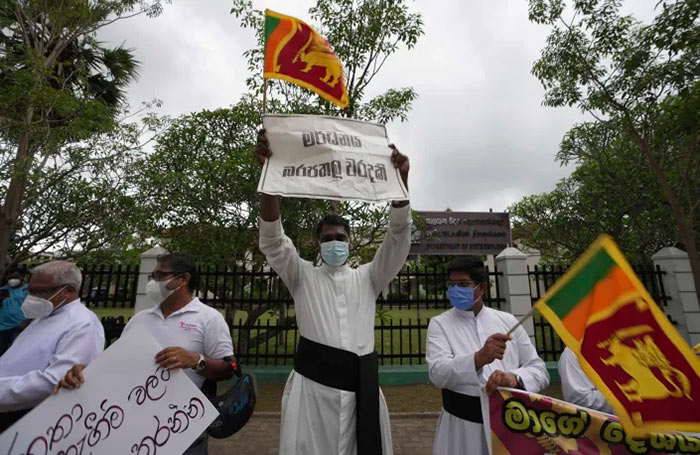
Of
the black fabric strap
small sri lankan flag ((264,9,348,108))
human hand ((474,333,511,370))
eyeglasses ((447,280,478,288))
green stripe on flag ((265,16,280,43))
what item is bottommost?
the black fabric strap

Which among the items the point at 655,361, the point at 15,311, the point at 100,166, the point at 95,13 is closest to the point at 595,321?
the point at 655,361

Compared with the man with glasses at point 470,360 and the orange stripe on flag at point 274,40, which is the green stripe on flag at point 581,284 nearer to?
the man with glasses at point 470,360

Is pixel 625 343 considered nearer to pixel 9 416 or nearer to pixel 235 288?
pixel 9 416

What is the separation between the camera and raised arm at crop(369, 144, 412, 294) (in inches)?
92.2

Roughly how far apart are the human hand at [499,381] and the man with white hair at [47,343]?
87.8 inches

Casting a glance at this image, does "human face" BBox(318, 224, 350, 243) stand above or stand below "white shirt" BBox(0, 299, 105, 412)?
above

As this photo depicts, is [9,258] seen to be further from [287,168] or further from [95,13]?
[287,168]

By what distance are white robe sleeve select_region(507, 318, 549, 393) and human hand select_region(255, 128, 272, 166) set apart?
1.99m

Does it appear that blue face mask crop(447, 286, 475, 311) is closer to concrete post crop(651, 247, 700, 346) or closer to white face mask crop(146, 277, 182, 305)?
white face mask crop(146, 277, 182, 305)

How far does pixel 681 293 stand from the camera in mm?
6746

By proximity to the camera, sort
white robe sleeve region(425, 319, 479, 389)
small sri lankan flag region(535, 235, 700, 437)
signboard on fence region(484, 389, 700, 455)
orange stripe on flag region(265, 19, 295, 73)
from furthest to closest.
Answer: orange stripe on flag region(265, 19, 295, 73) < white robe sleeve region(425, 319, 479, 389) < signboard on fence region(484, 389, 700, 455) < small sri lankan flag region(535, 235, 700, 437)

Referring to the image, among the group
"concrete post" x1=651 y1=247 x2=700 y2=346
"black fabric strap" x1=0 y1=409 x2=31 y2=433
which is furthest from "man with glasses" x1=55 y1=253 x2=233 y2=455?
"concrete post" x1=651 y1=247 x2=700 y2=346

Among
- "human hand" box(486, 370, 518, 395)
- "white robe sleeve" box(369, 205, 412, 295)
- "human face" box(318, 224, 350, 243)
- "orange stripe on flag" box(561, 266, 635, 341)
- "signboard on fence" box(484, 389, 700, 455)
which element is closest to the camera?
"orange stripe on flag" box(561, 266, 635, 341)

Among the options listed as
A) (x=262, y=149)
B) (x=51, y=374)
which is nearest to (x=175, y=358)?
(x=51, y=374)
